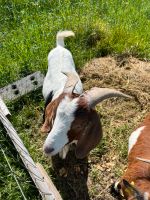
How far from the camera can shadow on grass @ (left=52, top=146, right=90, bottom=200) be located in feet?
17.7

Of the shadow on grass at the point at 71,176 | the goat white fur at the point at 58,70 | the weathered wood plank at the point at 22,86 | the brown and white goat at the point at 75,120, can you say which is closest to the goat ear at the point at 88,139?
the brown and white goat at the point at 75,120

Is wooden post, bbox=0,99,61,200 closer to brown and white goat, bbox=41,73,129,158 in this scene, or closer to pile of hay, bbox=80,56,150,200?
brown and white goat, bbox=41,73,129,158

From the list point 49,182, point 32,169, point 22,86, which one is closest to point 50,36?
point 22,86

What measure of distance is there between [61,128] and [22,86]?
1.88 metres

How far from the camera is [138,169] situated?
194 inches

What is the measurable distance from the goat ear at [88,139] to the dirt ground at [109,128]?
62 cm

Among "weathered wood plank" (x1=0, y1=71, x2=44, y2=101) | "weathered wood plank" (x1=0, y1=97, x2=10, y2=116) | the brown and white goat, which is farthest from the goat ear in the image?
"weathered wood plank" (x1=0, y1=71, x2=44, y2=101)

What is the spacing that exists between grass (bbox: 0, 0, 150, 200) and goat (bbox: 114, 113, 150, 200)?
0.61 metres

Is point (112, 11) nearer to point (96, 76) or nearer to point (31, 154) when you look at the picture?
point (96, 76)

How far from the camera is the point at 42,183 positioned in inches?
190

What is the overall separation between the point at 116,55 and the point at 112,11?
1070 mm

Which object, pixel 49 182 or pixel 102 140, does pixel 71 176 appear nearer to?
pixel 49 182

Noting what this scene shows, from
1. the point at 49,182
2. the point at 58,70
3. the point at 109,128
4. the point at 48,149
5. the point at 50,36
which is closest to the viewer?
the point at 48,149

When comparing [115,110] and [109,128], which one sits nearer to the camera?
[109,128]
